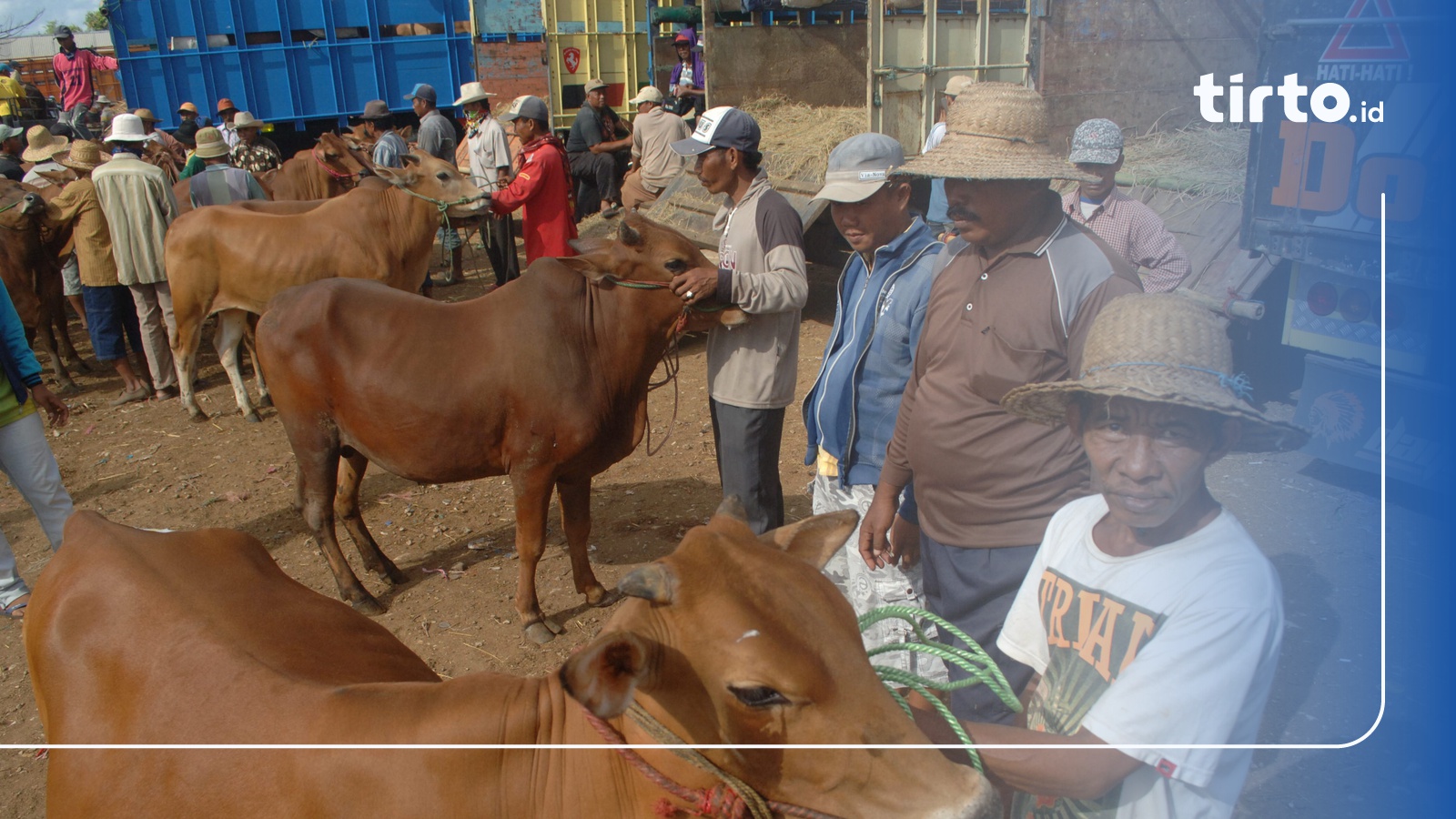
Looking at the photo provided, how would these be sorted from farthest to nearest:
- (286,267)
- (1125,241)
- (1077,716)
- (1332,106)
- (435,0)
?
(435,0)
(286,267)
(1125,241)
(1077,716)
(1332,106)

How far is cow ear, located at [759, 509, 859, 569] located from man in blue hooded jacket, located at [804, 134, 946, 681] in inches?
48.1

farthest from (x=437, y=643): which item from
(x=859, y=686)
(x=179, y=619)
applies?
(x=859, y=686)

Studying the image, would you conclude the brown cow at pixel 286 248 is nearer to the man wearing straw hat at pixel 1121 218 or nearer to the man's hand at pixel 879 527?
the man's hand at pixel 879 527

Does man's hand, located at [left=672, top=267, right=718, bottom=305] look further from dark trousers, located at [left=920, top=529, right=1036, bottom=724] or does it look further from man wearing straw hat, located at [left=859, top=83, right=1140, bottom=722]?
dark trousers, located at [left=920, top=529, right=1036, bottom=724]

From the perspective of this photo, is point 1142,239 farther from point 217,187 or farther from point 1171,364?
point 217,187

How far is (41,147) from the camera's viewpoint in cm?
1124

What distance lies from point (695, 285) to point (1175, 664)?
9.04ft

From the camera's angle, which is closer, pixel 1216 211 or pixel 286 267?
pixel 1216 211

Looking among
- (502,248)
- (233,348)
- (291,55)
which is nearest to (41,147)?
(291,55)

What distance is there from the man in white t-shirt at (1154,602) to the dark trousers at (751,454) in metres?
2.40

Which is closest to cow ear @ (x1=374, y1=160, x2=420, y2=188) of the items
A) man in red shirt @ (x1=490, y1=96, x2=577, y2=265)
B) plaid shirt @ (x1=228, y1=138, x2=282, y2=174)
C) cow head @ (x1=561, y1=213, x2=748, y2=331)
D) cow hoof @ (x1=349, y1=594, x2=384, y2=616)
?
man in red shirt @ (x1=490, y1=96, x2=577, y2=265)

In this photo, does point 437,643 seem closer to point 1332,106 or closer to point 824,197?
point 824,197

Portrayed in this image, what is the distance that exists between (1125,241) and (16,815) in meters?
4.42

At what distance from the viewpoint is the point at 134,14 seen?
12125mm
